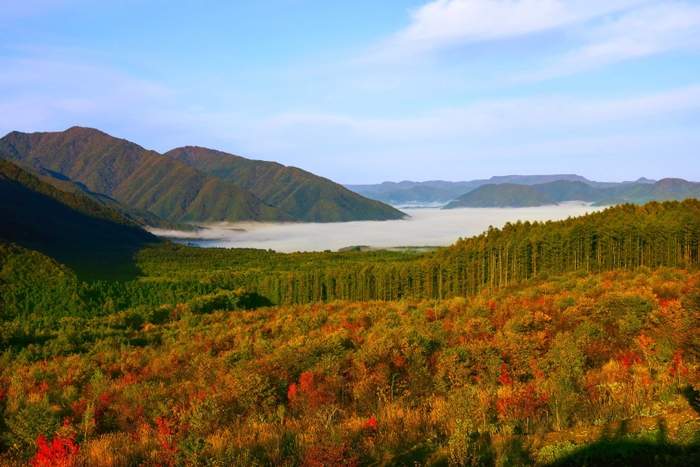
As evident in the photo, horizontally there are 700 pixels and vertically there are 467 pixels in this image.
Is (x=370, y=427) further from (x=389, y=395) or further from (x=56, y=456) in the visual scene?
(x=56, y=456)

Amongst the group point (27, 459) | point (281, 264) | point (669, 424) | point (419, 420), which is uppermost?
point (669, 424)

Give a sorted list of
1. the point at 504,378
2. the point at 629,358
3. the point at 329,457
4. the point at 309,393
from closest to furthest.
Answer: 1. the point at 329,457
2. the point at 309,393
3. the point at 504,378
4. the point at 629,358

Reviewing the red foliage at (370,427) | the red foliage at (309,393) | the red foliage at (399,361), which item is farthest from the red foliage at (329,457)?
the red foliage at (399,361)

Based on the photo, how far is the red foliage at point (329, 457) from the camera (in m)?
→ 9.26

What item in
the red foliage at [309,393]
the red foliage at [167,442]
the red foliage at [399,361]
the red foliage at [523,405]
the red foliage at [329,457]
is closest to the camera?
the red foliage at [329,457]

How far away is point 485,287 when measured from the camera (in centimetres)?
8650

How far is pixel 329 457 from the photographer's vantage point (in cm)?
931

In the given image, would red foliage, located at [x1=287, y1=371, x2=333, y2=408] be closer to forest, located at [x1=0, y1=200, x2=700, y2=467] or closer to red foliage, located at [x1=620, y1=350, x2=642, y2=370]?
forest, located at [x1=0, y1=200, x2=700, y2=467]

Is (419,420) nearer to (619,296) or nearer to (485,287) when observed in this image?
(619,296)

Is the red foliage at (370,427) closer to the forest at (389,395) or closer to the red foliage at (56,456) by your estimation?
the forest at (389,395)

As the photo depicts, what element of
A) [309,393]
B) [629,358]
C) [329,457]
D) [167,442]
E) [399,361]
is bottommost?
[309,393]

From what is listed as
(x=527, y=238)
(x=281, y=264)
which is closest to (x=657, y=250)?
(x=527, y=238)

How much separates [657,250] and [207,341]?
215 ft

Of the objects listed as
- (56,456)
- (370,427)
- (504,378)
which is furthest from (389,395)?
(56,456)
